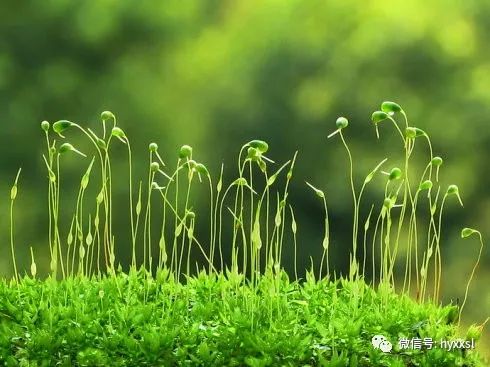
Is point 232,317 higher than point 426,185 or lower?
lower

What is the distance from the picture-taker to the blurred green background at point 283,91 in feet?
23.8

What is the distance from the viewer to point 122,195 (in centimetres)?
741

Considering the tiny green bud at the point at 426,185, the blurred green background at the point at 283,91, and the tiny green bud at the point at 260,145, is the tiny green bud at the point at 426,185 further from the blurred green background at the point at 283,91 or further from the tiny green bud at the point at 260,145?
the blurred green background at the point at 283,91

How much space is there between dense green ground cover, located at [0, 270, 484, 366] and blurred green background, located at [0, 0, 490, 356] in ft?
15.6

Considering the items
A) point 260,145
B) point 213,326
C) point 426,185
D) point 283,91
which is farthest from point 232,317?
point 283,91

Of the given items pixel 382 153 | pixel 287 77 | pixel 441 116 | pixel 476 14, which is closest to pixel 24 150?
pixel 287 77

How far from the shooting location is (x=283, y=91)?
7.33 m

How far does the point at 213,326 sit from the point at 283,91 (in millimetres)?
5337

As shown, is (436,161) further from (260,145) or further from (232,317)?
(232,317)

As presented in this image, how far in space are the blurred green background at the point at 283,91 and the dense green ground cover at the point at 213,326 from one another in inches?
187

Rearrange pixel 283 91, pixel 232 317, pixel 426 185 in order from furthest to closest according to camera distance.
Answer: pixel 283 91, pixel 426 185, pixel 232 317

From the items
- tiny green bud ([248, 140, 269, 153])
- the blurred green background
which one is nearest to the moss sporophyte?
tiny green bud ([248, 140, 269, 153])

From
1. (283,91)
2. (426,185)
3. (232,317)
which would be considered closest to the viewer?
(232,317)

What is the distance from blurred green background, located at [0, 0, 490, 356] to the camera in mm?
7250
